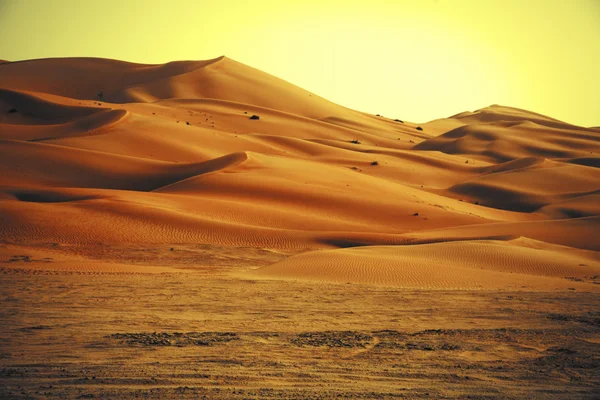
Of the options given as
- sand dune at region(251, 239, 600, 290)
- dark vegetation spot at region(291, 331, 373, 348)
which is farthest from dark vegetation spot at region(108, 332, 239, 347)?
sand dune at region(251, 239, 600, 290)

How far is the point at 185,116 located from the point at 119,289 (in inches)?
1697

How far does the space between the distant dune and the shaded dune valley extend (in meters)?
0.12

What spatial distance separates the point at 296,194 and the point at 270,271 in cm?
1294

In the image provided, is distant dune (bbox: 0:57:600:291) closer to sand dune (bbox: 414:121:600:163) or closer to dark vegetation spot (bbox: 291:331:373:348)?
sand dune (bbox: 414:121:600:163)

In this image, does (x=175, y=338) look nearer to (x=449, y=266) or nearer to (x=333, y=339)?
(x=333, y=339)

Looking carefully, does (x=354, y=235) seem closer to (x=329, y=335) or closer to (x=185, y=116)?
(x=329, y=335)

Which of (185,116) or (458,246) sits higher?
(185,116)

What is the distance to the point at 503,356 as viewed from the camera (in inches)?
334

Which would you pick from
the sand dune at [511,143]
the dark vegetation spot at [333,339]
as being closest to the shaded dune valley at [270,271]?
the dark vegetation spot at [333,339]

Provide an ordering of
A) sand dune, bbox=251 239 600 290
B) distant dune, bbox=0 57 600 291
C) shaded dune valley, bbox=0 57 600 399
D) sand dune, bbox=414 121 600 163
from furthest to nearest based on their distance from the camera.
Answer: sand dune, bbox=414 121 600 163
distant dune, bbox=0 57 600 291
sand dune, bbox=251 239 600 290
shaded dune valley, bbox=0 57 600 399

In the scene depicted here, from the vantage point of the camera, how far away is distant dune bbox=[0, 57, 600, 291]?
59.5ft

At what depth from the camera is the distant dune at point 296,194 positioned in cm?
1814

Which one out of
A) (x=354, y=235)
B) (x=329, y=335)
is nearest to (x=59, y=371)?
(x=329, y=335)

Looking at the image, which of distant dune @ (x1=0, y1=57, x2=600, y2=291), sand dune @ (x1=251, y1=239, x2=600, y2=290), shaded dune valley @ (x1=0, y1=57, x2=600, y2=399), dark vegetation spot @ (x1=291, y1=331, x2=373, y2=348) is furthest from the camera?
distant dune @ (x1=0, y1=57, x2=600, y2=291)
